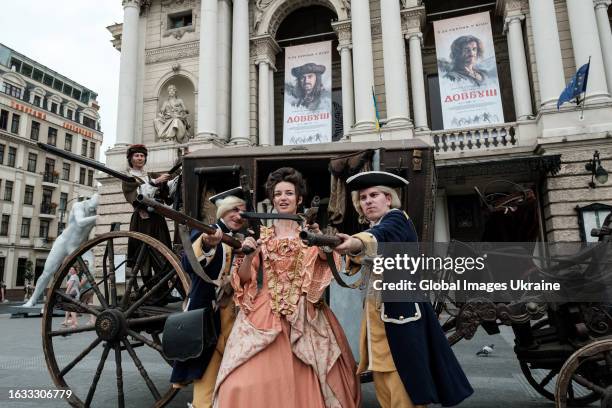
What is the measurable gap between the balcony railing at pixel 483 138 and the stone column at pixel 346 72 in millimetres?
3753

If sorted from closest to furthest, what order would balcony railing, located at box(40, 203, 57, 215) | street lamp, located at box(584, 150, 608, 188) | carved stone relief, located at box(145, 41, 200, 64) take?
street lamp, located at box(584, 150, 608, 188) → carved stone relief, located at box(145, 41, 200, 64) → balcony railing, located at box(40, 203, 57, 215)

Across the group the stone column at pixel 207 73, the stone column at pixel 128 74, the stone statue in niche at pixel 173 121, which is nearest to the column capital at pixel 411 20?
the stone column at pixel 207 73

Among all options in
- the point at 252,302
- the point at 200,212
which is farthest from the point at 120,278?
the point at 252,302

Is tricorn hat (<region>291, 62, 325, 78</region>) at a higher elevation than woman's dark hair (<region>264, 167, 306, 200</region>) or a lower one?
higher

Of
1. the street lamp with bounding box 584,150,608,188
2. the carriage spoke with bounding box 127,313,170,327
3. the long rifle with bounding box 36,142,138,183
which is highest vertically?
the street lamp with bounding box 584,150,608,188

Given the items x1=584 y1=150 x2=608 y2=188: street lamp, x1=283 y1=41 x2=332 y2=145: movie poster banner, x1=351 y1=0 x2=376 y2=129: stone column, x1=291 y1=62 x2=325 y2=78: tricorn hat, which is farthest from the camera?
x1=291 y1=62 x2=325 y2=78: tricorn hat

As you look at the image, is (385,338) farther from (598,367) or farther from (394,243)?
(598,367)

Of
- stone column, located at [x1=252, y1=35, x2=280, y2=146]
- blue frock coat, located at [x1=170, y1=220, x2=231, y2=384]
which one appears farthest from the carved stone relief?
blue frock coat, located at [x1=170, y1=220, x2=231, y2=384]

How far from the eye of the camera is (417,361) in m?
2.30

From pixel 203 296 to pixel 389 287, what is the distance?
1.30 metres

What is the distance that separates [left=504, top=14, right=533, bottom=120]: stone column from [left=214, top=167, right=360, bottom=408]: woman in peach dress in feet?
44.1

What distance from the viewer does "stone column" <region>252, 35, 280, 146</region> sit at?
16891mm

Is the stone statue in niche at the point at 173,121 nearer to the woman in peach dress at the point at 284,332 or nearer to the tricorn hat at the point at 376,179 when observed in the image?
the woman in peach dress at the point at 284,332

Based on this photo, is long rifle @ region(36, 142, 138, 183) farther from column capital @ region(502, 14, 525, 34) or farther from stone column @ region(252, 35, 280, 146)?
column capital @ region(502, 14, 525, 34)
